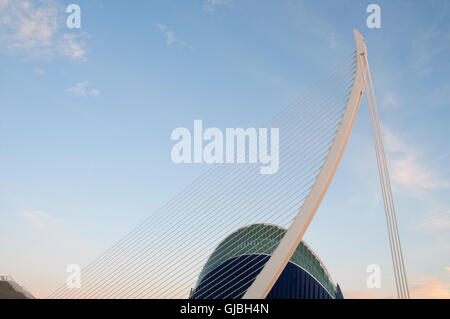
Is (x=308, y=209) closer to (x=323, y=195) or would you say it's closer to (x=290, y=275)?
(x=323, y=195)

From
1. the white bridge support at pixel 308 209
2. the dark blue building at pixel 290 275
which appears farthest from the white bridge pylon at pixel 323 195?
the dark blue building at pixel 290 275

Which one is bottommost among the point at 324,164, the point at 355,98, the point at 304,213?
the point at 304,213

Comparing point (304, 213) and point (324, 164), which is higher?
point (324, 164)

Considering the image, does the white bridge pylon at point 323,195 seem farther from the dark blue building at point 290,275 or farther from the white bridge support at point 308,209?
the dark blue building at point 290,275

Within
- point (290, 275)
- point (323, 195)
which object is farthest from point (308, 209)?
point (290, 275)
